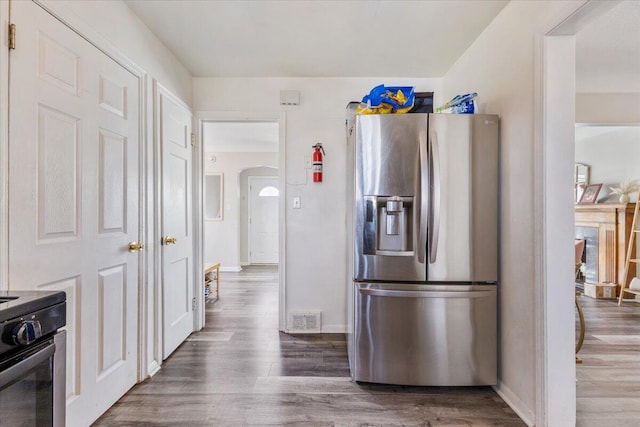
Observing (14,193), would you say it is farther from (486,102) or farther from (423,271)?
(486,102)

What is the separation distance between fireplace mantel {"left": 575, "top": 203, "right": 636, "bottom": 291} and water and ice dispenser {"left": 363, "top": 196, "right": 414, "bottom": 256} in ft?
13.6

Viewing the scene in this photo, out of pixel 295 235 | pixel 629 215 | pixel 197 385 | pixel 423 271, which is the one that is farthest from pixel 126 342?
pixel 629 215

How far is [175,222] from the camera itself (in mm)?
2615

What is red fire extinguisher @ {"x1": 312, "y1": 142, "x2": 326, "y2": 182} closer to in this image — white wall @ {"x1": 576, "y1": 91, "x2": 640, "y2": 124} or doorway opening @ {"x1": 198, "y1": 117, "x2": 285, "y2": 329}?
doorway opening @ {"x1": 198, "y1": 117, "x2": 285, "y2": 329}

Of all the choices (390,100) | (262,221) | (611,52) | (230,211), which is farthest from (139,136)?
(262,221)

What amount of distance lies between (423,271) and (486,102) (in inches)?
49.0

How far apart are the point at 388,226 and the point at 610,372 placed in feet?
6.52

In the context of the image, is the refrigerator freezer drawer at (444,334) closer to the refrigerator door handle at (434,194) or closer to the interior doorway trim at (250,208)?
the refrigerator door handle at (434,194)

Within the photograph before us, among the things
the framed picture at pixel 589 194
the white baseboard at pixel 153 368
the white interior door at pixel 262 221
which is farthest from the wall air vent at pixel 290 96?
the framed picture at pixel 589 194

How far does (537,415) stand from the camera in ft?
5.37

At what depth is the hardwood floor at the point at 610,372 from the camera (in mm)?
1801

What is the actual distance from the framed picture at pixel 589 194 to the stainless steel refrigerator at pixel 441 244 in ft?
13.3

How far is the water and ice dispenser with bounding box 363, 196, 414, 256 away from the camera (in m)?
1.99

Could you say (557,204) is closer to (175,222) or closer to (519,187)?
(519,187)
